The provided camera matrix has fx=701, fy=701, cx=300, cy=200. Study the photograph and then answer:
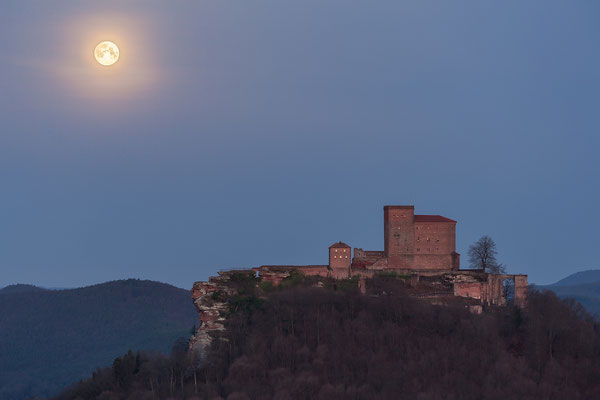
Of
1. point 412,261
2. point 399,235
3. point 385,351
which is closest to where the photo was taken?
point 385,351

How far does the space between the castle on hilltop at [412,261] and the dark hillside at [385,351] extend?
1.85 m

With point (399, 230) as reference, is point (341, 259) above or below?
below

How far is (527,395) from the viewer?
191 feet

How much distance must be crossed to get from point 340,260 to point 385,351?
1053 cm

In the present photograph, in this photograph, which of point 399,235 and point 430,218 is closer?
point 399,235

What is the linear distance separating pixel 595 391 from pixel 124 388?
1865 inches

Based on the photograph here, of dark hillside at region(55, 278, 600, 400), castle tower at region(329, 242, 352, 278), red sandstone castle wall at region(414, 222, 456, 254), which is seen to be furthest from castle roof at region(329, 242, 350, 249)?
red sandstone castle wall at region(414, 222, 456, 254)

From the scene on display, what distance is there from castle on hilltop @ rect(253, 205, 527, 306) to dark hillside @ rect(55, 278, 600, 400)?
185 cm

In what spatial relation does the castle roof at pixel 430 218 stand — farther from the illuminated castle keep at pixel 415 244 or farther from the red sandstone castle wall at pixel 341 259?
the red sandstone castle wall at pixel 341 259

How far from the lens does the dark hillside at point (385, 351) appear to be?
60.8 meters

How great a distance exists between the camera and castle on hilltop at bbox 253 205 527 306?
226ft

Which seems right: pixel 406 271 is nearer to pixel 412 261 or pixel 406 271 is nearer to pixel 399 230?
pixel 412 261

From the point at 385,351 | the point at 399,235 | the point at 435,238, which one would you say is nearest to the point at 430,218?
the point at 435,238

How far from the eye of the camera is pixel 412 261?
72188 mm
